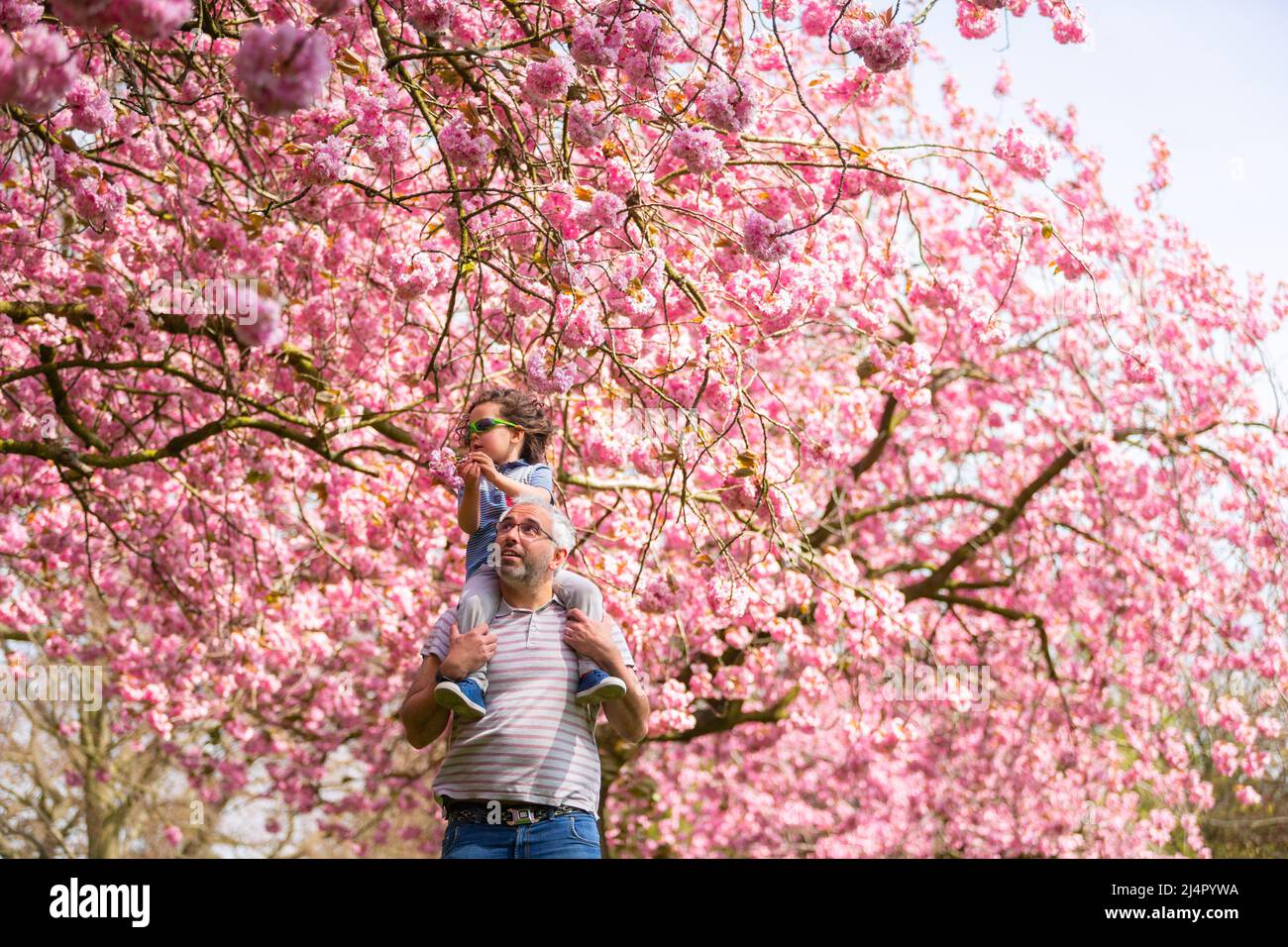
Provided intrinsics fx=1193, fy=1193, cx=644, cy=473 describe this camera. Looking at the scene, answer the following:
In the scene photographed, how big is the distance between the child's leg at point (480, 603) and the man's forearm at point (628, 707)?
0.29 meters

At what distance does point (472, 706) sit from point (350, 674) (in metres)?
6.73

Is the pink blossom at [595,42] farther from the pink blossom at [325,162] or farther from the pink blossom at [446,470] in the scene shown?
the pink blossom at [446,470]

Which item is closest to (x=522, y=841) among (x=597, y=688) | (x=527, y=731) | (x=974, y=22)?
(x=527, y=731)

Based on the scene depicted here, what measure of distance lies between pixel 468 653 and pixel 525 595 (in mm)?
217

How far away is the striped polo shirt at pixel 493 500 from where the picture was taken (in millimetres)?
3023

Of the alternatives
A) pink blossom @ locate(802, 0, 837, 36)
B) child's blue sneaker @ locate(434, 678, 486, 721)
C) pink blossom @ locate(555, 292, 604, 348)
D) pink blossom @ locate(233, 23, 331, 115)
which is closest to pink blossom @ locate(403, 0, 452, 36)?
pink blossom @ locate(555, 292, 604, 348)

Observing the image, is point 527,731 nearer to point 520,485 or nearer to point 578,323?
point 520,485

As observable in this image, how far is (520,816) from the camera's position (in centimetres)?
250

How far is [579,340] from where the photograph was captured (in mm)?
3395

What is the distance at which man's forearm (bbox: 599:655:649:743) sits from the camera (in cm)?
262

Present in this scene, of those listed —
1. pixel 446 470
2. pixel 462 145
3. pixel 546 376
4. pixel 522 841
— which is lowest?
pixel 522 841
